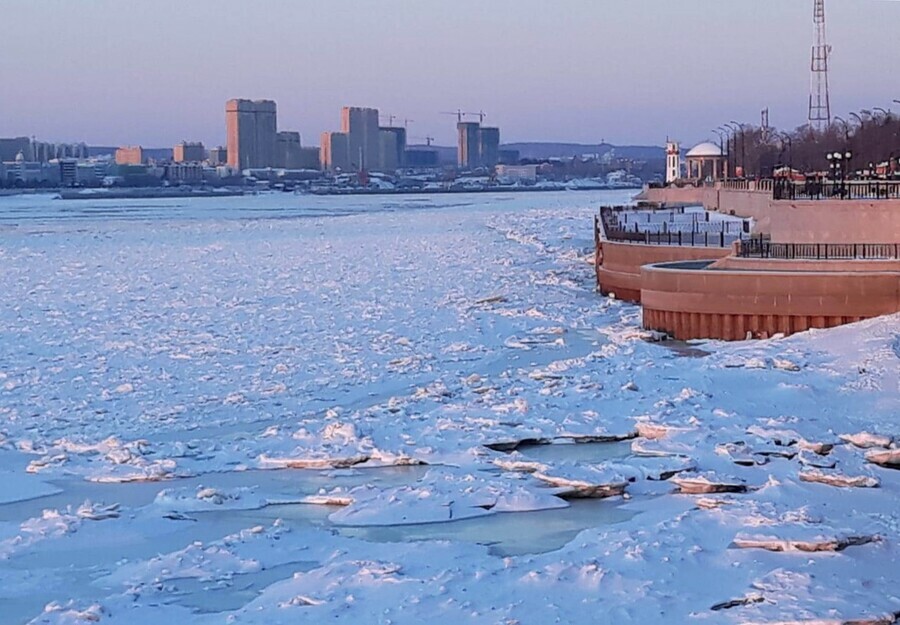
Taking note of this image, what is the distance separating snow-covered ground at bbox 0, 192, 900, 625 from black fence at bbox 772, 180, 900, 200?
235 inches

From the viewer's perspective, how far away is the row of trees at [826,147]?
6762 centimetres

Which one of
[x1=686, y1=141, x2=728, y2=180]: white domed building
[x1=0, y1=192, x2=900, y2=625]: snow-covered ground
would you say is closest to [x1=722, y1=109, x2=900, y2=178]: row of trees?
[x1=686, y1=141, x2=728, y2=180]: white domed building

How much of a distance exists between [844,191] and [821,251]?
22.3ft

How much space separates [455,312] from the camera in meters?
31.2

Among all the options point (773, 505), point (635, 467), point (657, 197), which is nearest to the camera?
point (773, 505)

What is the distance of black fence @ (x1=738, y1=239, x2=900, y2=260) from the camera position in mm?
25859

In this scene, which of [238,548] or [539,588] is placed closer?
[539,588]

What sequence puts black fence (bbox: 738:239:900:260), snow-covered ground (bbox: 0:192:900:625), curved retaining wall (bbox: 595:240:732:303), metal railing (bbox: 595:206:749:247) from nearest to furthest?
snow-covered ground (bbox: 0:192:900:625), black fence (bbox: 738:239:900:260), curved retaining wall (bbox: 595:240:732:303), metal railing (bbox: 595:206:749:247)

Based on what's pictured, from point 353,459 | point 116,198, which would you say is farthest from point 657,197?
point 116,198

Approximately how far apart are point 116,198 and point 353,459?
547ft

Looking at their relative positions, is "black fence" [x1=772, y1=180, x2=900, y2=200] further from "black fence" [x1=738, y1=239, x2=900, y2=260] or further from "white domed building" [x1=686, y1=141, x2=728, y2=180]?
"white domed building" [x1=686, y1=141, x2=728, y2=180]

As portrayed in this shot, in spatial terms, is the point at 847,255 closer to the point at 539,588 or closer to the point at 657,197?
the point at 539,588

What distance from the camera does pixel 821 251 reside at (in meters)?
26.9

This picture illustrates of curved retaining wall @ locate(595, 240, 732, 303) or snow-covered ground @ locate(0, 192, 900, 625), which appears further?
curved retaining wall @ locate(595, 240, 732, 303)
